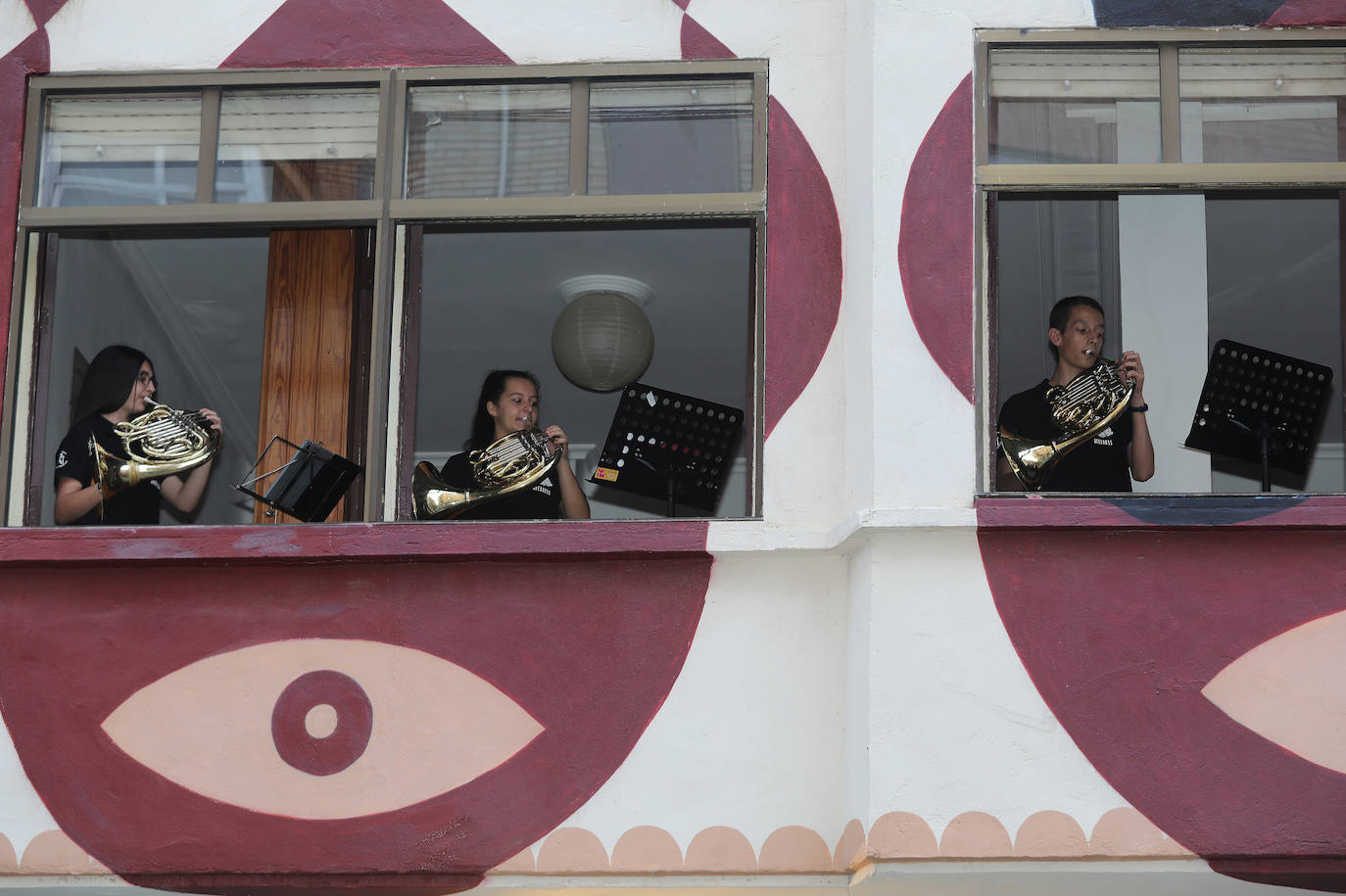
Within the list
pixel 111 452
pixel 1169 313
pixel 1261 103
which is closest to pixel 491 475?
pixel 111 452

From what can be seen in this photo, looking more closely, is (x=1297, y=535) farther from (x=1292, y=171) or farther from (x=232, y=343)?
(x=232, y=343)

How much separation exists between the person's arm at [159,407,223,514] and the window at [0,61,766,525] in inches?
1.9

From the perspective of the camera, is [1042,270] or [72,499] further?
[1042,270]

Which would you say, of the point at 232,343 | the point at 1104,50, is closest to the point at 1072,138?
the point at 1104,50

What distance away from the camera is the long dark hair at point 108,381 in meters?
6.40

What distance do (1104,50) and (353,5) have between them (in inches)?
104

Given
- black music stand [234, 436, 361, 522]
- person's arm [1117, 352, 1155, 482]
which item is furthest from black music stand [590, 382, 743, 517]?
person's arm [1117, 352, 1155, 482]

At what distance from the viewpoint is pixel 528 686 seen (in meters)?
5.62

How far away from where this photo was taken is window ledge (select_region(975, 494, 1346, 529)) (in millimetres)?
5305

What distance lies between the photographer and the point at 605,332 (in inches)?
265

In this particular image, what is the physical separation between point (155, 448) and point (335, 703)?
1.32 meters

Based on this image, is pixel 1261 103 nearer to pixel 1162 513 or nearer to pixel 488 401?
pixel 1162 513

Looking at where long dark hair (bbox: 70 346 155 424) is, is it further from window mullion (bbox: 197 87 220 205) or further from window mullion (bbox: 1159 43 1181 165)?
window mullion (bbox: 1159 43 1181 165)

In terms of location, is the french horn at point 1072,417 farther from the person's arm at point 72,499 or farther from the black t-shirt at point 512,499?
the person's arm at point 72,499
